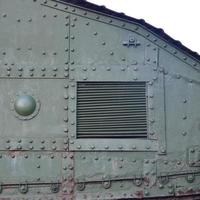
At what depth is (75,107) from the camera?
6855 mm

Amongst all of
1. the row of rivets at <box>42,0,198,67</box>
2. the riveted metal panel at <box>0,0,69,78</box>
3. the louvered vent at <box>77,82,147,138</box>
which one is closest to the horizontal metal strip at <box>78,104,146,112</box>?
the louvered vent at <box>77,82,147,138</box>

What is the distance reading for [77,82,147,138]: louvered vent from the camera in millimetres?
6875

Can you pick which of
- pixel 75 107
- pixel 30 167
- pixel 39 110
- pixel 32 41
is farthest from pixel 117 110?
pixel 32 41

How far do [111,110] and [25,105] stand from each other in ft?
3.65

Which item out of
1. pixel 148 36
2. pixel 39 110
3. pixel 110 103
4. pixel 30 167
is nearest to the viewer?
pixel 30 167

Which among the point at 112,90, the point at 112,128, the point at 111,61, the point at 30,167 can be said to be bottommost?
the point at 30,167

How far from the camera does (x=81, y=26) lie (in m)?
7.06

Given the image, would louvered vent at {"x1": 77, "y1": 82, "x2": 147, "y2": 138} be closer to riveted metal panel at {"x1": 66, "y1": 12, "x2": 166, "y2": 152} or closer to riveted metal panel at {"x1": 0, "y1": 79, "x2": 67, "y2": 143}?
riveted metal panel at {"x1": 66, "y1": 12, "x2": 166, "y2": 152}

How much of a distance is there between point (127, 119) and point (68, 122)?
77cm

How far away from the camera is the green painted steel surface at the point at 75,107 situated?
667cm

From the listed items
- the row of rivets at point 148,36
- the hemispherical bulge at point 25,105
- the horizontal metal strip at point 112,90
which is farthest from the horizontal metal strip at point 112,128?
the row of rivets at point 148,36

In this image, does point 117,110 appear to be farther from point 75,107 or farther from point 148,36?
point 148,36

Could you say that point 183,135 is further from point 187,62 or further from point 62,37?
point 62,37

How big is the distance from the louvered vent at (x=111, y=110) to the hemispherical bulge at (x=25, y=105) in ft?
1.99
